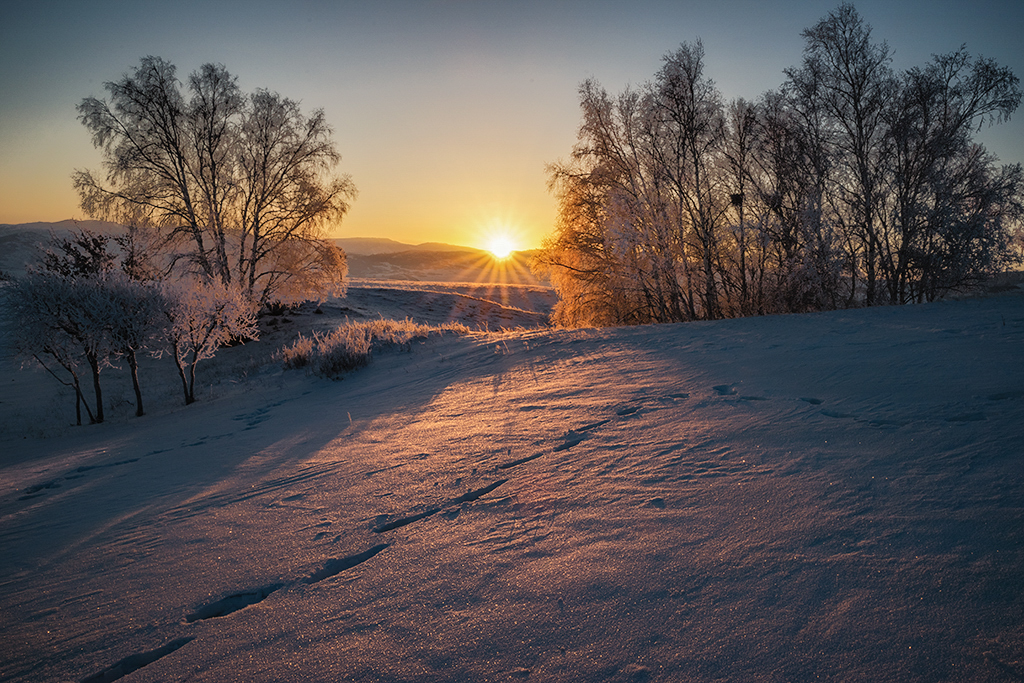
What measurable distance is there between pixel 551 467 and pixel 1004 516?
221 cm

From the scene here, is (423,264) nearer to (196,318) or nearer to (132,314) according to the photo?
(196,318)

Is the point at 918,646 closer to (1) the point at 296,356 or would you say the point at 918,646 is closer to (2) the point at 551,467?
(2) the point at 551,467

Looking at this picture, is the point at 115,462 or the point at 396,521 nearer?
the point at 396,521

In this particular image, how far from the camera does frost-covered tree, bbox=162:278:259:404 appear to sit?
34.9ft

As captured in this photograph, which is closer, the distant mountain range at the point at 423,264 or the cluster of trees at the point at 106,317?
the cluster of trees at the point at 106,317

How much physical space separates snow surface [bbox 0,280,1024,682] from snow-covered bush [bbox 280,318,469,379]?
14.4 ft

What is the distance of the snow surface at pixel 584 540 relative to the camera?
1559 mm

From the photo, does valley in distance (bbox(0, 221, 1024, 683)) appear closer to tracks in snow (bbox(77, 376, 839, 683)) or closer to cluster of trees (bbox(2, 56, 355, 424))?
tracks in snow (bbox(77, 376, 839, 683))

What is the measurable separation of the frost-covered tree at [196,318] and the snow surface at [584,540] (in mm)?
6160

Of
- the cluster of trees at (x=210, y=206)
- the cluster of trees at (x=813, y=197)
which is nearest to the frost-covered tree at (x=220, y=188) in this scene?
the cluster of trees at (x=210, y=206)

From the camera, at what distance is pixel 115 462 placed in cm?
565

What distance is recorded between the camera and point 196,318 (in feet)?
35.9

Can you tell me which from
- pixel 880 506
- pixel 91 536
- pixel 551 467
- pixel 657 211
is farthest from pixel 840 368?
pixel 657 211

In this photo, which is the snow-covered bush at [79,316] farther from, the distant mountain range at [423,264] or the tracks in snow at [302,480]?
the distant mountain range at [423,264]
